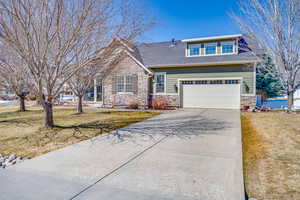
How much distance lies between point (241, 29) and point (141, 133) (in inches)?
459

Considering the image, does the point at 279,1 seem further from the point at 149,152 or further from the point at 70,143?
the point at 70,143

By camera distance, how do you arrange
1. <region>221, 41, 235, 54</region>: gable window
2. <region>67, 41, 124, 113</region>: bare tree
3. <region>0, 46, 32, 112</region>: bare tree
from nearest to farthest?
<region>0, 46, 32, 112</region>: bare tree → <region>67, 41, 124, 113</region>: bare tree → <region>221, 41, 235, 54</region>: gable window

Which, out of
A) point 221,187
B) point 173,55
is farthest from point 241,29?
point 221,187

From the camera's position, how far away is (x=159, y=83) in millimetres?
15930

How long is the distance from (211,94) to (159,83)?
14.1 feet

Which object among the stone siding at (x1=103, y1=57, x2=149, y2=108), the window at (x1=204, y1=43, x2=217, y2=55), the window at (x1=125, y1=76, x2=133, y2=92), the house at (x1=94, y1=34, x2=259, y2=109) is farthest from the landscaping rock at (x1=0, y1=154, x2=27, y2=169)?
the window at (x1=204, y1=43, x2=217, y2=55)

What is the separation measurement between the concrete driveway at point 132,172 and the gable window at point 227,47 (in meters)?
10.7

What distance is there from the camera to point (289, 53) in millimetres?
11438

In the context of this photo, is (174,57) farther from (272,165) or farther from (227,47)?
(272,165)

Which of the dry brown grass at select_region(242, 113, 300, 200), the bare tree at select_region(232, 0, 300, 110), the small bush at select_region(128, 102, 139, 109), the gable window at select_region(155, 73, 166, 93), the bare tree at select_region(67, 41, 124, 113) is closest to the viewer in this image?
the dry brown grass at select_region(242, 113, 300, 200)

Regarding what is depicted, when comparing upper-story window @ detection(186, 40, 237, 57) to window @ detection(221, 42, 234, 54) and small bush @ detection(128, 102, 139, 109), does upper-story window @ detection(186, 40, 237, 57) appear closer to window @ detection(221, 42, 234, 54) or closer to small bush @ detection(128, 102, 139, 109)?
window @ detection(221, 42, 234, 54)

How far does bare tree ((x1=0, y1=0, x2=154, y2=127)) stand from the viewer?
5785 millimetres

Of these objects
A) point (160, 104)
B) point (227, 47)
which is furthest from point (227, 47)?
point (160, 104)

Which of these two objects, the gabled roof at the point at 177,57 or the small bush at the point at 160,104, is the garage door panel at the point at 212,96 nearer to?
the small bush at the point at 160,104
